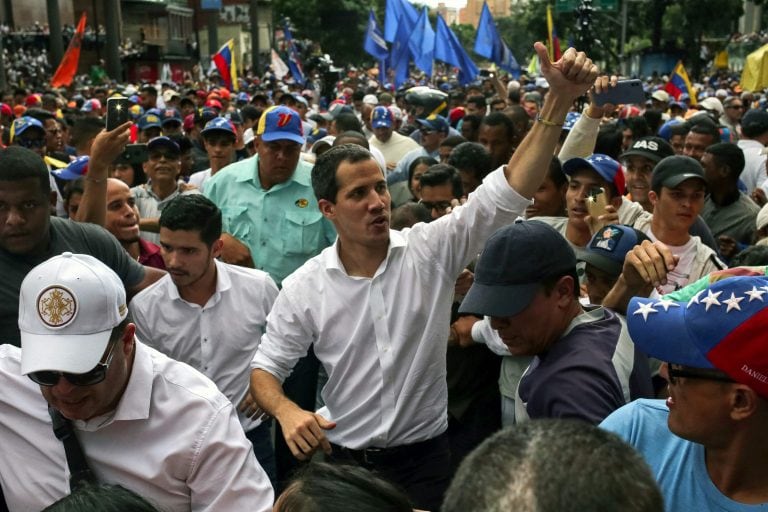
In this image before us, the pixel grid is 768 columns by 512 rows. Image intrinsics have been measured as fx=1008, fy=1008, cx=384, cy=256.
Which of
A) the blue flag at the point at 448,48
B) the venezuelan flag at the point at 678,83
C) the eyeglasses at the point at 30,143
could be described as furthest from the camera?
the blue flag at the point at 448,48

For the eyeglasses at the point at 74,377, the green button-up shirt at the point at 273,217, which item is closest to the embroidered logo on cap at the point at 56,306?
the eyeglasses at the point at 74,377

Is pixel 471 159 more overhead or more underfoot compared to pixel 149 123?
more overhead

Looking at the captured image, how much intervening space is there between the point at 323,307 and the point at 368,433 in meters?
0.51

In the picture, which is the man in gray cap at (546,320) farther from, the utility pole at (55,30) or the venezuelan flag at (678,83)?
the utility pole at (55,30)

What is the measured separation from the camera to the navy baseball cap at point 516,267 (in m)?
2.95

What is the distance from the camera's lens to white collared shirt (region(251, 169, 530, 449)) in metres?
3.80

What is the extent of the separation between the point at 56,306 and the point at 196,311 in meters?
1.93

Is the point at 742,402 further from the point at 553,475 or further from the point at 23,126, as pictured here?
the point at 23,126

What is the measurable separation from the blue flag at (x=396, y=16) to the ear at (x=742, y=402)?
1947 centimetres

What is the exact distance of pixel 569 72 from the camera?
343 centimetres

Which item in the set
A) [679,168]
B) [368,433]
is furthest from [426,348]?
[679,168]

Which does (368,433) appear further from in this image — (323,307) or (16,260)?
(16,260)

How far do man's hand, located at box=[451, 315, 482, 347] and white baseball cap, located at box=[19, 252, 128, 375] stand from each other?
2097 mm

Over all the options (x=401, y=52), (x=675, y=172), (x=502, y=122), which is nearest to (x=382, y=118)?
(x=502, y=122)
